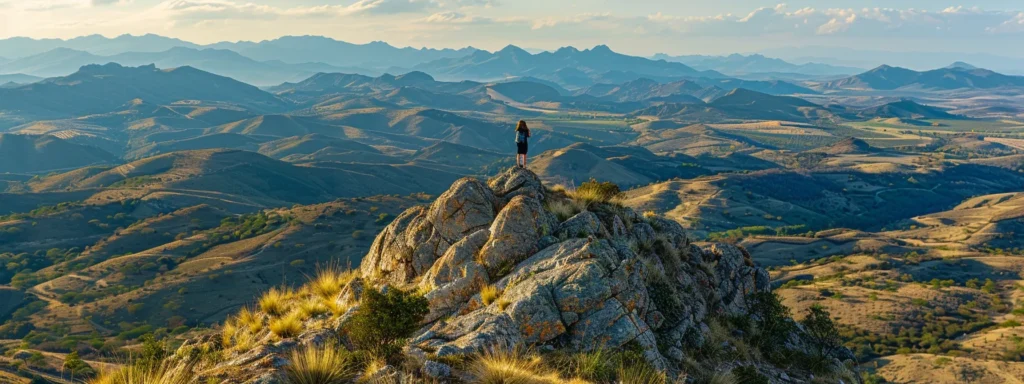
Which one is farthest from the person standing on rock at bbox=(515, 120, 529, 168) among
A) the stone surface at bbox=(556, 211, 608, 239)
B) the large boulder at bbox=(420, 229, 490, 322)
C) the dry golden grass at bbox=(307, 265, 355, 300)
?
the dry golden grass at bbox=(307, 265, 355, 300)

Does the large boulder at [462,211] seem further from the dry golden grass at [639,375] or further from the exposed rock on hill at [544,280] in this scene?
the dry golden grass at [639,375]

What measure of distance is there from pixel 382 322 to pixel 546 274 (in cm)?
457

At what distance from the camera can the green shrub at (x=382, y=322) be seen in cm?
1226

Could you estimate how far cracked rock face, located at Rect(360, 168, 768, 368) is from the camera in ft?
43.3

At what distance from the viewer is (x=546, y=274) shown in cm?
1491

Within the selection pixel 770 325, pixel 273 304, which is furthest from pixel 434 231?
pixel 770 325

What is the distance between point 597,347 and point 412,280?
8.68 m

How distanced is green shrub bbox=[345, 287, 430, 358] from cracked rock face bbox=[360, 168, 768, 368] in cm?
50

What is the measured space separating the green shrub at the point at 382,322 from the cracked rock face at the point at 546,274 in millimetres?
497

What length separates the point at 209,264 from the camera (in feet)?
317

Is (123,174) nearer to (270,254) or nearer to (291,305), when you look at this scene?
(270,254)

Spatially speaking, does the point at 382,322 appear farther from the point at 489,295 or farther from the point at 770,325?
the point at 770,325

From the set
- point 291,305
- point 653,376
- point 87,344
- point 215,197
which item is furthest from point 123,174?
point 653,376

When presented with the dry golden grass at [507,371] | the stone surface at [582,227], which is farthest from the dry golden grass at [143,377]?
the stone surface at [582,227]
